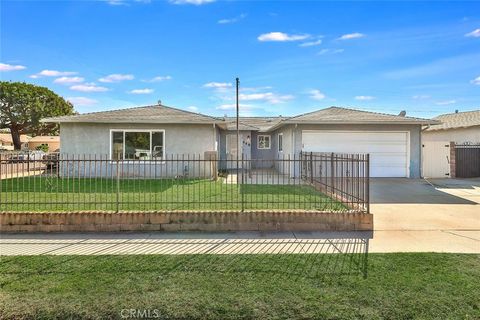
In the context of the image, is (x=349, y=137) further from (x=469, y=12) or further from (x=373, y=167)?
(x=469, y=12)

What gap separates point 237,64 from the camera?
19.7 m

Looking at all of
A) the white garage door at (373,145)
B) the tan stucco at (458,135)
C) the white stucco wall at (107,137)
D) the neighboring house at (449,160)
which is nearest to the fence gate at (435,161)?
the neighboring house at (449,160)

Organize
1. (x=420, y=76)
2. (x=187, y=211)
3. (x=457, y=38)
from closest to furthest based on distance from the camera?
(x=187, y=211), (x=457, y=38), (x=420, y=76)

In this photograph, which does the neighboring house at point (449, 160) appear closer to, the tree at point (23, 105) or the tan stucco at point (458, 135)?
the tan stucco at point (458, 135)

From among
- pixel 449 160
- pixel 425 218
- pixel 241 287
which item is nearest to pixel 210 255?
pixel 241 287

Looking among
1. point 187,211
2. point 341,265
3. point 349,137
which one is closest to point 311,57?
point 349,137

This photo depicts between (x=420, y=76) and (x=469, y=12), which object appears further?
(x=420, y=76)

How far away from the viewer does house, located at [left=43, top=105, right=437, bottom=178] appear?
620 inches

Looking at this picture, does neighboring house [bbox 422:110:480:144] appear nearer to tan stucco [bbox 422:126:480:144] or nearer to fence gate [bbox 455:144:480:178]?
tan stucco [bbox 422:126:480:144]

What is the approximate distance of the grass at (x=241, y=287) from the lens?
3602 millimetres

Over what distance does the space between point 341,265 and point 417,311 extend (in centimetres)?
140

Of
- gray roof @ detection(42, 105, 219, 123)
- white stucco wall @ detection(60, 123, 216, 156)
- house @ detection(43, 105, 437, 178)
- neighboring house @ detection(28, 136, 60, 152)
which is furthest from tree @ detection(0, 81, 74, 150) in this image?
house @ detection(43, 105, 437, 178)

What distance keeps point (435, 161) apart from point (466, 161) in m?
1.76

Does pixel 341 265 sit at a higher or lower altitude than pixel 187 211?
lower
